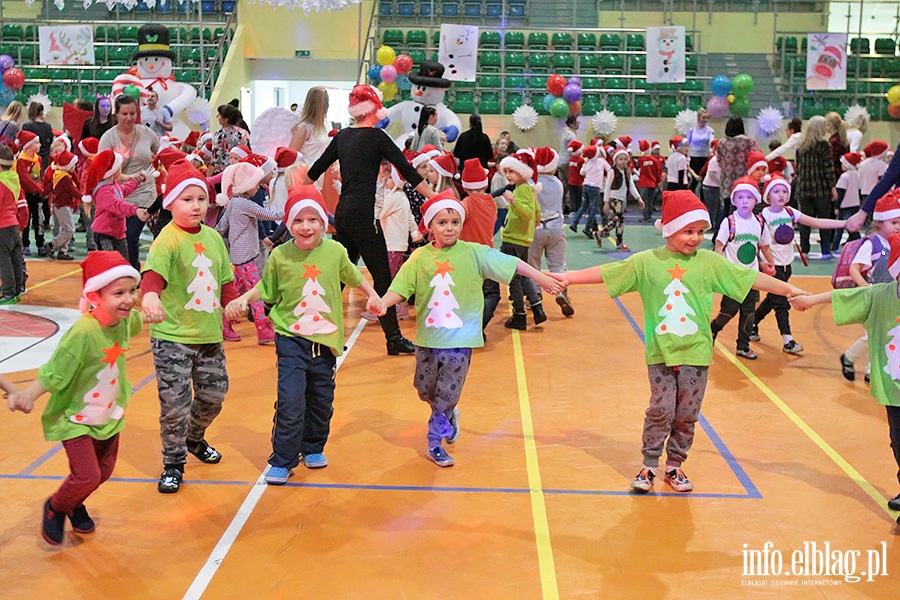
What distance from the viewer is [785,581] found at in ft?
14.8

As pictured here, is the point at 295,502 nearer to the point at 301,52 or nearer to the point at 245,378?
the point at 245,378

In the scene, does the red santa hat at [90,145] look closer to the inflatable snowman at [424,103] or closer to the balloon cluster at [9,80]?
the inflatable snowman at [424,103]

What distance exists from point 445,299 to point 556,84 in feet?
54.6

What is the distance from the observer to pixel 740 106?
21609 mm

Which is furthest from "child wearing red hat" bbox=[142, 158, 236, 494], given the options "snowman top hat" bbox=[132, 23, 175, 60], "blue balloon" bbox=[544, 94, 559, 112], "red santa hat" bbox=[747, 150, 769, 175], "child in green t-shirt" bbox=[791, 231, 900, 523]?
"blue balloon" bbox=[544, 94, 559, 112]

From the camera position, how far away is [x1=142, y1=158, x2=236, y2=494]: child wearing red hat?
546cm

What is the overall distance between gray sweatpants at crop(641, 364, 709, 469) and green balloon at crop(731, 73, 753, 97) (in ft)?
56.8

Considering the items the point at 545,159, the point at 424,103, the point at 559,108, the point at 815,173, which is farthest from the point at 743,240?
the point at 559,108

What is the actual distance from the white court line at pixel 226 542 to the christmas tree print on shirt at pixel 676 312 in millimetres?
2421

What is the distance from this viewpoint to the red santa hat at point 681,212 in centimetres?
545

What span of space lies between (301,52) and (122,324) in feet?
68.7

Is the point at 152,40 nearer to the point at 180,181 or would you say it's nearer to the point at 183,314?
the point at 180,181

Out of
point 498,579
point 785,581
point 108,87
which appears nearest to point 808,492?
point 785,581

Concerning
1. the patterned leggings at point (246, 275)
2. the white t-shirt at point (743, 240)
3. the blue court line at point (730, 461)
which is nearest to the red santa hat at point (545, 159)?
the white t-shirt at point (743, 240)
